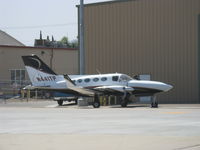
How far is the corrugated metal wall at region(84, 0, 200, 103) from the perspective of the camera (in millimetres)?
42875

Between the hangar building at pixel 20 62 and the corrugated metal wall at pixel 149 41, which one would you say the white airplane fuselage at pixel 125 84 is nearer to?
the corrugated metal wall at pixel 149 41

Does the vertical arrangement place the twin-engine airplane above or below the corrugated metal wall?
below

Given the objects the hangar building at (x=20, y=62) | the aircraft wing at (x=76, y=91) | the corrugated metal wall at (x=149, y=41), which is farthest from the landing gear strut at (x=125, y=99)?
the hangar building at (x=20, y=62)

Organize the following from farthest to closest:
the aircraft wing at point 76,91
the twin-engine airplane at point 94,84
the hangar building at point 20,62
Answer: the hangar building at point 20,62
the aircraft wing at point 76,91
the twin-engine airplane at point 94,84

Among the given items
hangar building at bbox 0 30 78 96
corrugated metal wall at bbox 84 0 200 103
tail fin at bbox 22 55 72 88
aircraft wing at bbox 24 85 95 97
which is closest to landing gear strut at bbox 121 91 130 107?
aircraft wing at bbox 24 85 95 97

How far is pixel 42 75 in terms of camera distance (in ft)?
131

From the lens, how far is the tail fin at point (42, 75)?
38.8 m

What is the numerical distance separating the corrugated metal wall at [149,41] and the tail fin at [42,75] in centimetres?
866

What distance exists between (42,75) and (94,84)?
16.3 feet

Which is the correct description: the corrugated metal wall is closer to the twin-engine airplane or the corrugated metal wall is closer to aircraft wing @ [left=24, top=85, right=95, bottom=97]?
the twin-engine airplane
